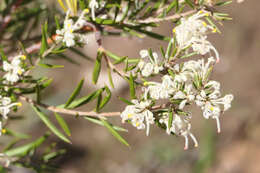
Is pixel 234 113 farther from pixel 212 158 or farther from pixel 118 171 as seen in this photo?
pixel 118 171

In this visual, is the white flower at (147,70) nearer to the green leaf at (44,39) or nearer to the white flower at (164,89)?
the white flower at (164,89)

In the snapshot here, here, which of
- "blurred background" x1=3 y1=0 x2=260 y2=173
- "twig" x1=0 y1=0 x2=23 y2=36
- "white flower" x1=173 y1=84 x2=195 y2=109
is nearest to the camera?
"white flower" x1=173 y1=84 x2=195 y2=109

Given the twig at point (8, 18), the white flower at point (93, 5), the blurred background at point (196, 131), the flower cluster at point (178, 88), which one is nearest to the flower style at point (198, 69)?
the flower cluster at point (178, 88)

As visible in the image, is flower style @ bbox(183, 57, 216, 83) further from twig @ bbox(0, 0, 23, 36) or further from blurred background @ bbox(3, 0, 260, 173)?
blurred background @ bbox(3, 0, 260, 173)

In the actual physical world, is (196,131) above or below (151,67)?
below

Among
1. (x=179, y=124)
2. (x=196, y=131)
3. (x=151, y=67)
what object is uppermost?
(x=151, y=67)

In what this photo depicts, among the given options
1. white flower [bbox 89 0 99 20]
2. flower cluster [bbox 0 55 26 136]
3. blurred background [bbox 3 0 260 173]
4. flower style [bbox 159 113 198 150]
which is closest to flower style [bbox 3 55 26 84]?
flower cluster [bbox 0 55 26 136]

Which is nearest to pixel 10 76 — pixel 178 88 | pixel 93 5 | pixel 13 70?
pixel 13 70

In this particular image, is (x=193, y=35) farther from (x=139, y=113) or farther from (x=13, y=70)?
(x=13, y=70)
